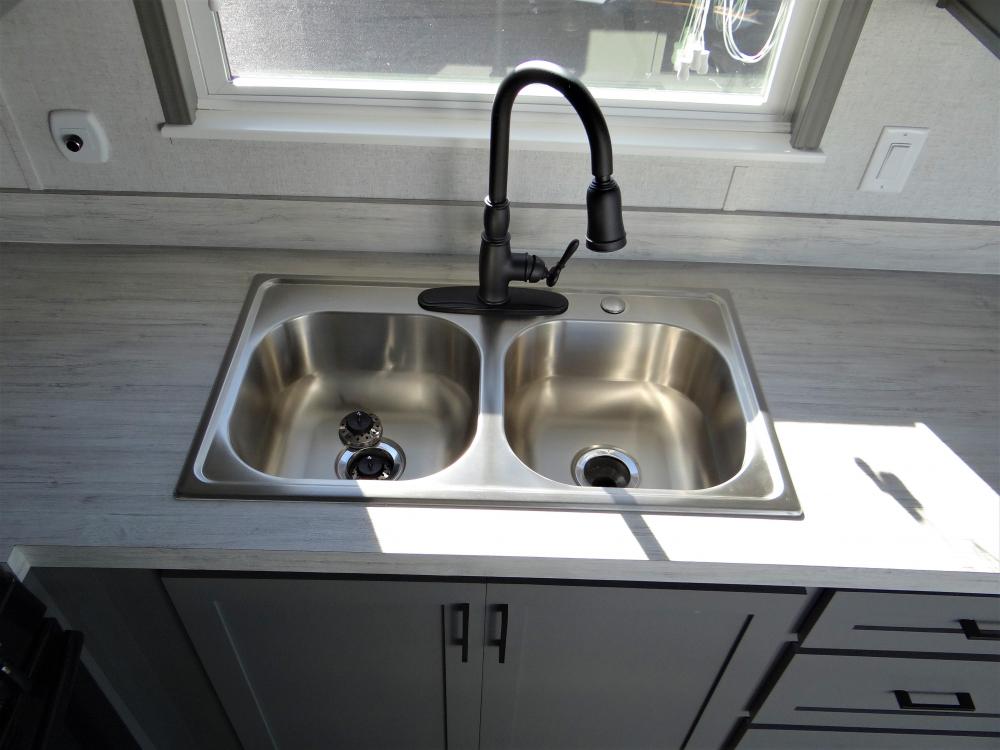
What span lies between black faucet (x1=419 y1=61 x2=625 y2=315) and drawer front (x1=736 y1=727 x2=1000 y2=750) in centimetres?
81

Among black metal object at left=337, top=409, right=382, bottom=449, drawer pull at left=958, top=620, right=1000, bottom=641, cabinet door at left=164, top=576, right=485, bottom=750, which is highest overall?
drawer pull at left=958, top=620, right=1000, bottom=641

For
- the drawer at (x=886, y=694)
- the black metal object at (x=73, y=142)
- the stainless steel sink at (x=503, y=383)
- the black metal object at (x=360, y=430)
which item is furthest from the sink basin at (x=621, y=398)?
the black metal object at (x=73, y=142)

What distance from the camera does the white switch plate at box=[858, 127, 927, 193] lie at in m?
1.20

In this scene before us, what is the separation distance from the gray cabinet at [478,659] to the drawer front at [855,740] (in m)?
0.08

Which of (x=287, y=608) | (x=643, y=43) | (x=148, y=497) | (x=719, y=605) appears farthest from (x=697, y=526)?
(x=643, y=43)

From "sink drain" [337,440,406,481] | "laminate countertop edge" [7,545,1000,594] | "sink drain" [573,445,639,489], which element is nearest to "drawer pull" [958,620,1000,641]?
"laminate countertop edge" [7,545,1000,594]

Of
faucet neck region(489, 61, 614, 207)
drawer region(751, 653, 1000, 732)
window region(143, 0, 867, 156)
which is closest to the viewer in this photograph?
faucet neck region(489, 61, 614, 207)

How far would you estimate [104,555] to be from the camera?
84 cm

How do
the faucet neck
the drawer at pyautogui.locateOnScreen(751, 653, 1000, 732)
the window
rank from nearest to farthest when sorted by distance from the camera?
the faucet neck, the drawer at pyautogui.locateOnScreen(751, 653, 1000, 732), the window

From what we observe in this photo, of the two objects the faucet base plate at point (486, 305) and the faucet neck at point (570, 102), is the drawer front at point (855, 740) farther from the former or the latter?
the faucet neck at point (570, 102)

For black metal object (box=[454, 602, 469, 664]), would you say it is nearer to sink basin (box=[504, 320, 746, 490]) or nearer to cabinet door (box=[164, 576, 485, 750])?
cabinet door (box=[164, 576, 485, 750])

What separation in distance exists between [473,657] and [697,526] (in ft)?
1.28

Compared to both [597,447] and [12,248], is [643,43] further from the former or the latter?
[12,248]

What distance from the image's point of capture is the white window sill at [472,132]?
1189 millimetres
